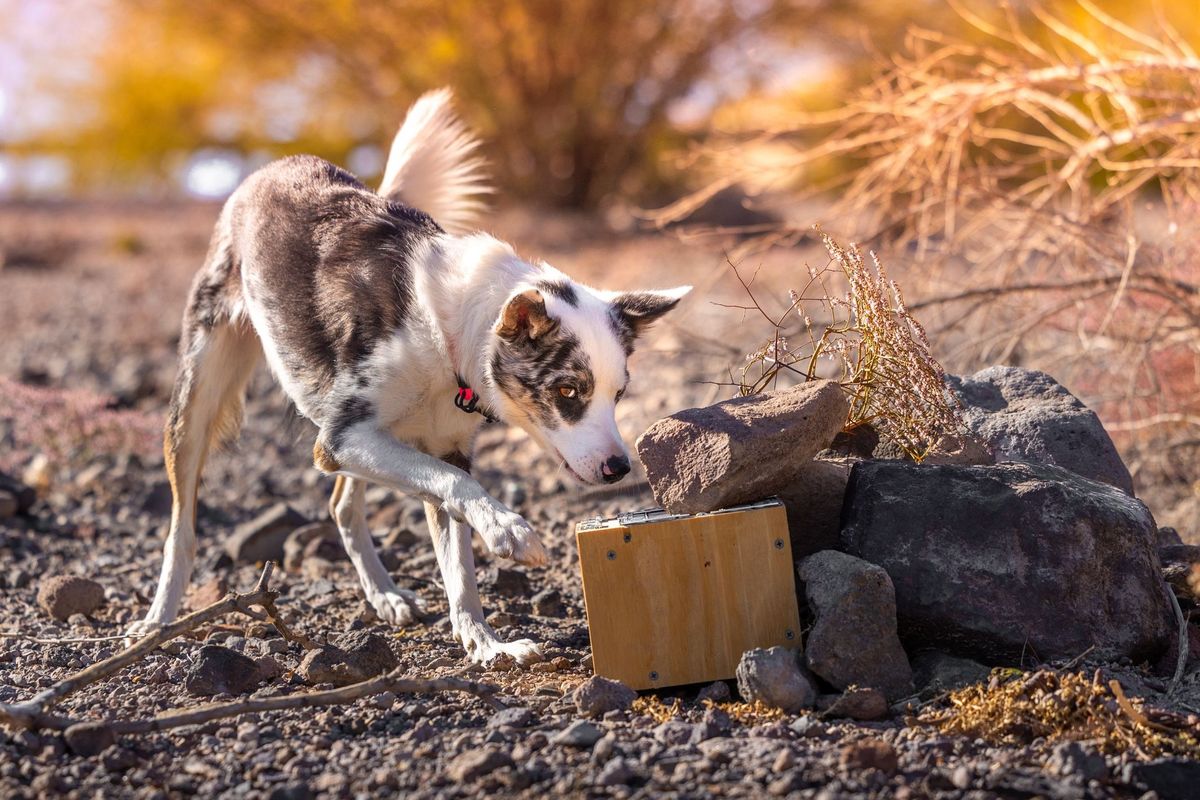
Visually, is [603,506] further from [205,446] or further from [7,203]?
[7,203]

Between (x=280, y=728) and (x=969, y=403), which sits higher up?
(x=969, y=403)

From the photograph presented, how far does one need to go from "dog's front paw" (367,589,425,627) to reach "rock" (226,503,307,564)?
1080mm

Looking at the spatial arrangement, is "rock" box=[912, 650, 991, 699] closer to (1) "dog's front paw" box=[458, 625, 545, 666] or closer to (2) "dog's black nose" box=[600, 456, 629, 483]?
(2) "dog's black nose" box=[600, 456, 629, 483]

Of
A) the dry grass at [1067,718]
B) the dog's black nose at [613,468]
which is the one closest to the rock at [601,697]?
the dog's black nose at [613,468]

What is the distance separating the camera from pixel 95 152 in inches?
756

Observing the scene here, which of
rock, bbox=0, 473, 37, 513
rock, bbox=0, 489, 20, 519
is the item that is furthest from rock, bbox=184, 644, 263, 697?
rock, bbox=0, 473, 37, 513

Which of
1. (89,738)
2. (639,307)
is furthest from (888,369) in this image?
(89,738)

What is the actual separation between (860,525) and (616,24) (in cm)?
1206

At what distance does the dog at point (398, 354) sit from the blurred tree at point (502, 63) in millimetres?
9955

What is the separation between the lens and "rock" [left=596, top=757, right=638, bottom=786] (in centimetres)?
297

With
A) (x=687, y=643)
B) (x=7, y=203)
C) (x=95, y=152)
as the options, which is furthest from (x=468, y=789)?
(x=7, y=203)

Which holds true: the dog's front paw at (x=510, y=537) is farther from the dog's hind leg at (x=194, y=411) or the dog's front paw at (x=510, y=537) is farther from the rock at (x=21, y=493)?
the rock at (x=21, y=493)

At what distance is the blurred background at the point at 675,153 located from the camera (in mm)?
6031

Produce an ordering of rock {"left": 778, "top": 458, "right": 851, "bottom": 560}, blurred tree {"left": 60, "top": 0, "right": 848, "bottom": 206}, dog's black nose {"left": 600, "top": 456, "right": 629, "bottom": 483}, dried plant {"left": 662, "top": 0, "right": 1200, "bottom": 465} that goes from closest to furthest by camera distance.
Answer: dog's black nose {"left": 600, "top": 456, "right": 629, "bottom": 483} < rock {"left": 778, "top": 458, "right": 851, "bottom": 560} < dried plant {"left": 662, "top": 0, "right": 1200, "bottom": 465} < blurred tree {"left": 60, "top": 0, "right": 848, "bottom": 206}
